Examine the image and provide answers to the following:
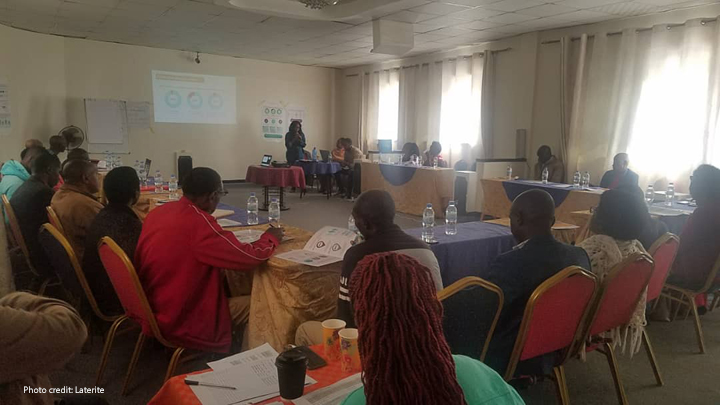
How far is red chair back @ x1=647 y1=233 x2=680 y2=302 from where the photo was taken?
2.25 m

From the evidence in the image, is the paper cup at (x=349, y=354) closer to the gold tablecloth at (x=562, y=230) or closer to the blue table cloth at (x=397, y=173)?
the gold tablecloth at (x=562, y=230)

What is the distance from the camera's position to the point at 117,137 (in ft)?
31.2

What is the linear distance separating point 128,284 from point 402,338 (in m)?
1.64

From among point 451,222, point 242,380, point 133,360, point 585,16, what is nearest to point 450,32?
point 585,16

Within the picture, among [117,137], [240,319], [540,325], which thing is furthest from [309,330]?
[117,137]

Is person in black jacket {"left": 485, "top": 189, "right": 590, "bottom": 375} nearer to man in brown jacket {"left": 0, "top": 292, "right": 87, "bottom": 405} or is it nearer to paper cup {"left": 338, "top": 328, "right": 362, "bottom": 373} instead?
paper cup {"left": 338, "top": 328, "right": 362, "bottom": 373}

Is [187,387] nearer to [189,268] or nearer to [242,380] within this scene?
[242,380]

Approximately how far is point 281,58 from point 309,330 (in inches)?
376

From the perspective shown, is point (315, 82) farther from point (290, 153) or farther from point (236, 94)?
point (290, 153)

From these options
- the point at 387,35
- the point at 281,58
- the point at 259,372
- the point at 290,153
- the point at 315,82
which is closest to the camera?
the point at 259,372

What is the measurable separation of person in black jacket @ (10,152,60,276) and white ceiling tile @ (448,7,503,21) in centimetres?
516

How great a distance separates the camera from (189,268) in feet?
6.98

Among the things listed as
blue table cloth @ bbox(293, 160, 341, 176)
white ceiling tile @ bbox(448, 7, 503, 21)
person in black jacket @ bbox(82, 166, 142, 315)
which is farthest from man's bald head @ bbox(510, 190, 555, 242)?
blue table cloth @ bbox(293, 160, 341, 176)

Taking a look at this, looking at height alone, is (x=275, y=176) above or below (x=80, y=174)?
below
